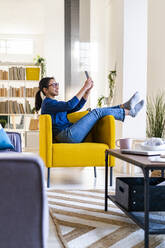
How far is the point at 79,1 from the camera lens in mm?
7051

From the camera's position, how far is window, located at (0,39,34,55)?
30.7 ft

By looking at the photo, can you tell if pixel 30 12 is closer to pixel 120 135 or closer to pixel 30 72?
pixel 30 72

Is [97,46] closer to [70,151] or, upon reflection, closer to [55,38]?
[55,38]

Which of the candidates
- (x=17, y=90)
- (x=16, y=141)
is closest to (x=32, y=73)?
(x=17, y=90)

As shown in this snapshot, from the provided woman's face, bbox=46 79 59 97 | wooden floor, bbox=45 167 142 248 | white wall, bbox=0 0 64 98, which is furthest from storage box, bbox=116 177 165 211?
white wall, bbox=0 0 64 98

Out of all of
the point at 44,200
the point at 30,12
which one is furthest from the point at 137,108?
the point at 30,12

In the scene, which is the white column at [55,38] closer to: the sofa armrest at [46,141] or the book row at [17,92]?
the book row at [17,92]

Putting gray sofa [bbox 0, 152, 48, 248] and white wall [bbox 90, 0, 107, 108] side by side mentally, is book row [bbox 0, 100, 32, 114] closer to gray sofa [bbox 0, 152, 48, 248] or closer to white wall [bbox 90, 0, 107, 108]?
Answer: white wall [bbox 90, 0, 107, 108]

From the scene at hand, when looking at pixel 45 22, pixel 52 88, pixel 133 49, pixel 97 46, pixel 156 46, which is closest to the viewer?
pixel 52 88

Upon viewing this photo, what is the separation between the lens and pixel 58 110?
11.8 feet

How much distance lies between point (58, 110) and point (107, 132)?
0.53m

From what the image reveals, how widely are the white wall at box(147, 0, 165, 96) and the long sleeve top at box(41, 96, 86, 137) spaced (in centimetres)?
199

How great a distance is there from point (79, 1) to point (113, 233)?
5.86m

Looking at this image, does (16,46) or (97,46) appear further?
(16,46)
